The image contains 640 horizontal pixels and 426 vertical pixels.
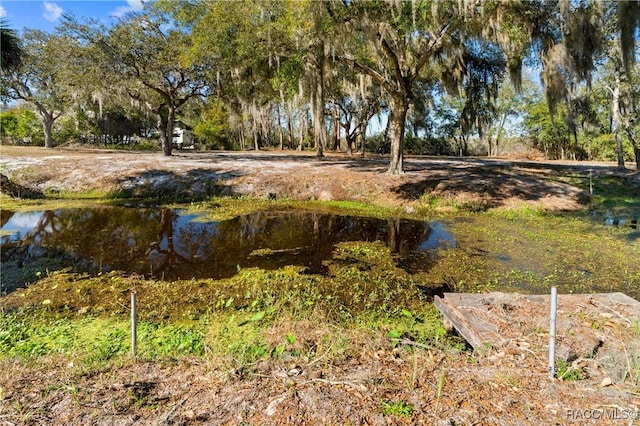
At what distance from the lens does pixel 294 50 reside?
38.9 feet

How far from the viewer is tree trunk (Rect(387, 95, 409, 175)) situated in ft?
42.2

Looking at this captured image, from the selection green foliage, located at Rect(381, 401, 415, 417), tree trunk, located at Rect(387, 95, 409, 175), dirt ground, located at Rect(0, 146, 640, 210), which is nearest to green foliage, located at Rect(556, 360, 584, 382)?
green foliage, located at Rect(381, 401, 415, 417)

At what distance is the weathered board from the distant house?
42580 millimetres

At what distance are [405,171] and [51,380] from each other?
1298cm

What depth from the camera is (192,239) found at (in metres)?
7.81

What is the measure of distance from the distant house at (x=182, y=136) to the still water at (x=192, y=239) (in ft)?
115

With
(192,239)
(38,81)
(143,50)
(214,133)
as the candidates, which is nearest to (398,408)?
(192,239)

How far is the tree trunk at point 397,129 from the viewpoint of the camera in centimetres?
1285

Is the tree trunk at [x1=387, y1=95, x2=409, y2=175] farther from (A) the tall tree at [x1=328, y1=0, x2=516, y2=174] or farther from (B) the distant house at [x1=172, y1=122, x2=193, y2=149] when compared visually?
(B) the distant house at [x1=172, y1=122, x2=193, y2=149]

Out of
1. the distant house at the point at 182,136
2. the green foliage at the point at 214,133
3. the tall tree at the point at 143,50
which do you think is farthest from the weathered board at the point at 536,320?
the distant house at the point at 182,136

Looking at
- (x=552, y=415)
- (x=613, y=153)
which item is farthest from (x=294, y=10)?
(x=613, y=153)

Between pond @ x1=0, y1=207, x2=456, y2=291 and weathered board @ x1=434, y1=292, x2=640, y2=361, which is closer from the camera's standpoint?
weathered board @ x1=434, y1=292, x2=640, y2=361

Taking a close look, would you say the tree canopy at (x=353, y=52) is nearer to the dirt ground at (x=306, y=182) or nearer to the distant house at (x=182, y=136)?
the dirt ground at (x=306, y=182)

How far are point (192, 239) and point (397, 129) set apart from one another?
847 cm
